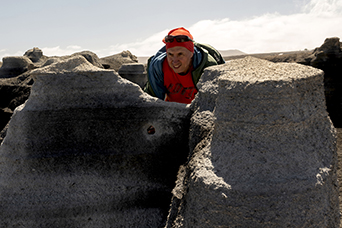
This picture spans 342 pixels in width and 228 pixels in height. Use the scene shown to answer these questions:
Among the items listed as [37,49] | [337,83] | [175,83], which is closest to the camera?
[175,83]

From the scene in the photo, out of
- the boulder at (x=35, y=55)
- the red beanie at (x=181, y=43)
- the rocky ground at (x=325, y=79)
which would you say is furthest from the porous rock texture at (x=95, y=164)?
the boulder at (x=35, y=55)

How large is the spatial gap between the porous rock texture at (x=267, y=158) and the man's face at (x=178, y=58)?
96 centimetres

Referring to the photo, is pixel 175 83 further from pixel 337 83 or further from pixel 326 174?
pixel 337 83

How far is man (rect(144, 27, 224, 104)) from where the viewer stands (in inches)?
97.4

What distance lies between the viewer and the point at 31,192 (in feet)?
6.43

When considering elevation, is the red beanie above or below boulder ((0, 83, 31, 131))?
above

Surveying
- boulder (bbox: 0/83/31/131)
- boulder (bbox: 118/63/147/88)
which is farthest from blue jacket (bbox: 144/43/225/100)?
boulder (bbox: 118/63/147/88)

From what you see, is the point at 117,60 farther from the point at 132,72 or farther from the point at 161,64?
the point at 161,64

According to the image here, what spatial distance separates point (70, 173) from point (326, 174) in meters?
1.38

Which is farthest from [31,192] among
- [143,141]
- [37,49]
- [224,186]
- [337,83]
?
[37,49]

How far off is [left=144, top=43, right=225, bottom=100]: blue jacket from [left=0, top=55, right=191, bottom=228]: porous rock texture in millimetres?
588

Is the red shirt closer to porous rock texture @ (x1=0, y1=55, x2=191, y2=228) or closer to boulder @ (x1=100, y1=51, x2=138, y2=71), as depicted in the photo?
porous rock texture @ (x1=0, y1=55, x2=191, y2=228)

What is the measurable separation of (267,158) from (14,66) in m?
9.22

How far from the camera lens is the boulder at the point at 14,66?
9109 millimetres
